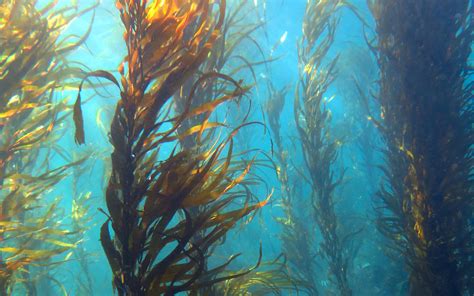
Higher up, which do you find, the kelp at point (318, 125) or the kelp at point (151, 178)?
the kelp at point (318, 125)

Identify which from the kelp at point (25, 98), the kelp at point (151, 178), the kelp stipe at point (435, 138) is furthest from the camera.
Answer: the kelp stipe at point (435, 138)

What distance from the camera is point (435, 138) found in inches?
155

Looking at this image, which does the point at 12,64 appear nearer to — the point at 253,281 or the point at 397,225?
the point at 253,281

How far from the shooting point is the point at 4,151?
8.73 ft

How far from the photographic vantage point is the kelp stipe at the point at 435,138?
147 inches

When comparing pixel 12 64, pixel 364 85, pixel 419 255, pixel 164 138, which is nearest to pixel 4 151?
pixel 12 64

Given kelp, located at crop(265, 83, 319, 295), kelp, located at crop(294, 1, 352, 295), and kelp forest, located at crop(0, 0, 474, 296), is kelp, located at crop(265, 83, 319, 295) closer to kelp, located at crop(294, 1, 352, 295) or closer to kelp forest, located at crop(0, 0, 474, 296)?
kelp forest, located at crop(0, 0, 474, 296)

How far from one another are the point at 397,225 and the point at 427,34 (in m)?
2.40

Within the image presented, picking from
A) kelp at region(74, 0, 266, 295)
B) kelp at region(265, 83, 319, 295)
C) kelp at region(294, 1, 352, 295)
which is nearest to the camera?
kelp at region(74, 0, 266, 295)

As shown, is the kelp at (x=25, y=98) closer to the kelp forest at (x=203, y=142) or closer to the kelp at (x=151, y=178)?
the kelp forest at (x=203, y=142)

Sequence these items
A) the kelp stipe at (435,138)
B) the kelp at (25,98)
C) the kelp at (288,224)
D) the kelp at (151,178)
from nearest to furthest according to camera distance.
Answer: the kelp at (151,178), the kelp at (25,98), the kelp stipe at (435,138), the kelp at (288,224)

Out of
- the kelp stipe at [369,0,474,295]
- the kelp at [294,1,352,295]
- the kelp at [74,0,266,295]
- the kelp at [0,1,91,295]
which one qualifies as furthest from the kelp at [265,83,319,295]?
the kelp at [74,0,266,295]

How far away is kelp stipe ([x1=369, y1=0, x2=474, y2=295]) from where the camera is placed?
12.2 feet

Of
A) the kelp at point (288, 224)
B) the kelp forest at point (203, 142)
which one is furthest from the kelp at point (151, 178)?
the kelp at point (288, 224)
